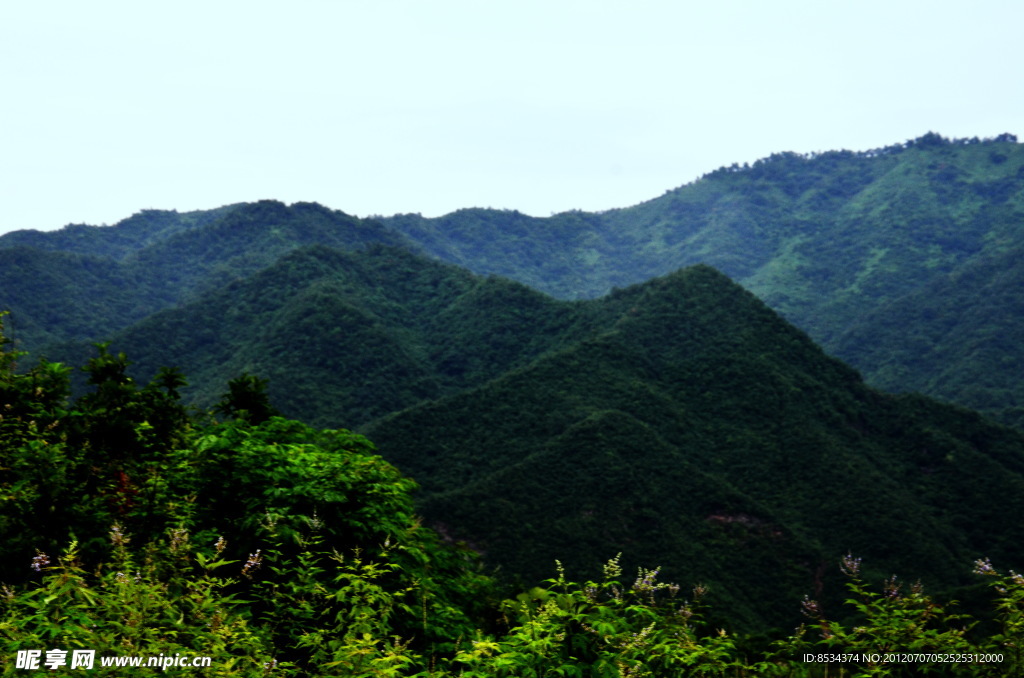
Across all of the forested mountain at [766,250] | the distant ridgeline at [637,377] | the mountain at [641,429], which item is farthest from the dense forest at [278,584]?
the forested mountain at [766,250]

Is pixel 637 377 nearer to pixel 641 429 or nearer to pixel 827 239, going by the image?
pixel 641 429

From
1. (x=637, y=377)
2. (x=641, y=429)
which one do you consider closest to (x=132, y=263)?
(x=637, y=377)

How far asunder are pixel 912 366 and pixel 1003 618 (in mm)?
92731

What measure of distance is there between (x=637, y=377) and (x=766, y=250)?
11069 cm

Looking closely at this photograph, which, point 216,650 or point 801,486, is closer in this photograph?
point 216,650

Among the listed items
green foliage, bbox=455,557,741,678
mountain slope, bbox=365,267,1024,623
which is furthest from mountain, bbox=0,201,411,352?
green foliage, bbox=455,557,741,678

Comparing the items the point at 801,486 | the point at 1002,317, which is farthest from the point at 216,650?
the point at 1002,317

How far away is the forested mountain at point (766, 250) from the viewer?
86.5 meters

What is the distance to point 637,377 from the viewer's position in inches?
2042

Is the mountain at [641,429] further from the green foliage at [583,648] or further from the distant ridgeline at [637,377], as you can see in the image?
the green foliage at [583,648]

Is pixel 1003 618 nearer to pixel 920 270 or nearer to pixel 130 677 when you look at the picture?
pixel 130 677

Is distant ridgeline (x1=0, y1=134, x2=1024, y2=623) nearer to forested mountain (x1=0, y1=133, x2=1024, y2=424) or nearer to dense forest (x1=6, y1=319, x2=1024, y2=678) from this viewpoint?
forested mountain (x1=0, y1=133, x2=1024, y2=424)

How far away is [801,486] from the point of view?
41.3 meters

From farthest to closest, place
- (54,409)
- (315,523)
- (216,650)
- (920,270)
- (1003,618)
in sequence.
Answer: (920,270) < (54,409) < (315,523) < (1003,618) < (216,650)
